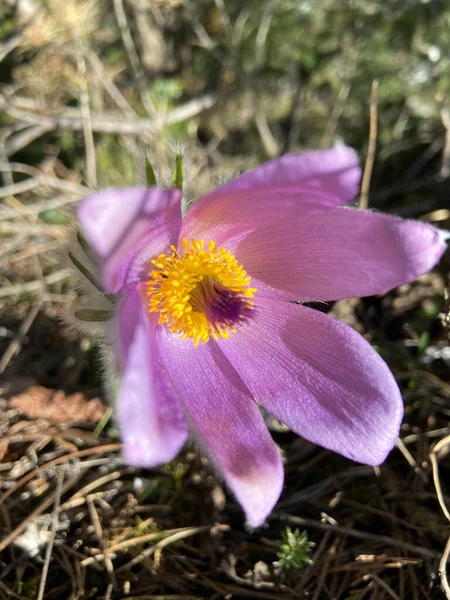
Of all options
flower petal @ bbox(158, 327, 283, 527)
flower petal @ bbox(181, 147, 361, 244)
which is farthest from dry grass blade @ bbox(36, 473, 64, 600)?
flower petal @ bbox(181, 147, 361, 244)

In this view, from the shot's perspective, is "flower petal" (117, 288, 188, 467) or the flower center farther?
the flower center

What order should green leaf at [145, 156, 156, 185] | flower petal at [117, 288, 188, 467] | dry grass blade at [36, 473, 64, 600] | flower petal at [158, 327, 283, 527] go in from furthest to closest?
dry grass blade at [36, 473, 64, 600] < green leaf at [145, 156, 156, 185] < flower petal at [158, 327, 283, 527] < flower petal at [117, 288, 188, 467]

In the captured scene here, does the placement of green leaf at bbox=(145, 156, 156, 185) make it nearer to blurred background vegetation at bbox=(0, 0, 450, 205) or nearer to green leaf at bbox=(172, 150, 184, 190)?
green leaf at bbox=(172, 150, 184, 190)

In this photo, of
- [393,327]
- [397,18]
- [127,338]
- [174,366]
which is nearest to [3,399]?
[174,366]

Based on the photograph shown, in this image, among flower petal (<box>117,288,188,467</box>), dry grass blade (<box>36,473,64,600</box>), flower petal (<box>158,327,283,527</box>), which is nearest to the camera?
flower petal (<box>117,288,188,467</box>)

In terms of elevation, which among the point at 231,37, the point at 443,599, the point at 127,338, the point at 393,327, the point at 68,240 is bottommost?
the point at 443,599

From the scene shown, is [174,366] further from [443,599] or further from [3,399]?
[443,599]

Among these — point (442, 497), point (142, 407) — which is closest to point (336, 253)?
point (142, 407)
